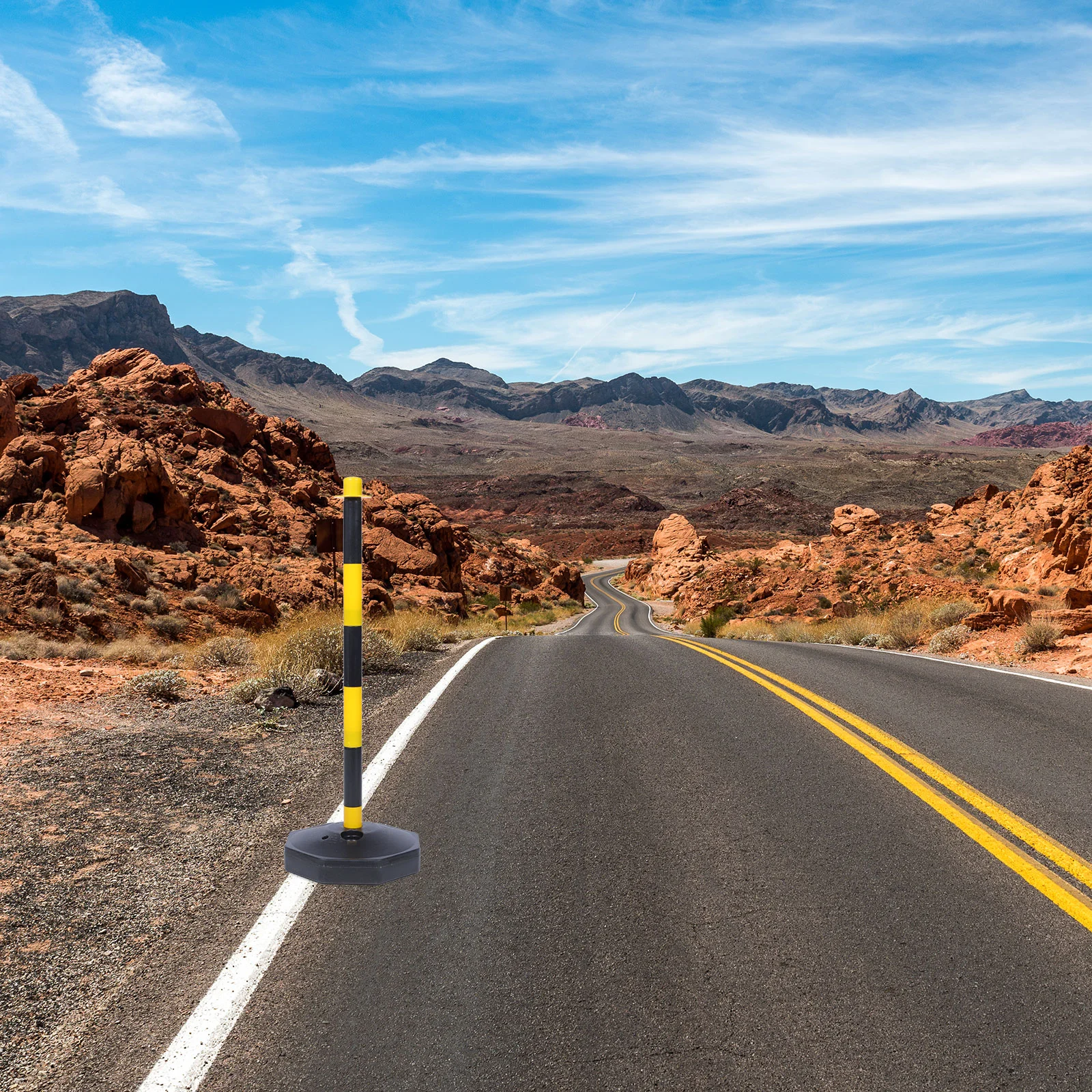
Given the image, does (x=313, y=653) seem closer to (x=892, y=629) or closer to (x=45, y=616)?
(x=45, y=616)

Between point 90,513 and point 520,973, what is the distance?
52.4ft

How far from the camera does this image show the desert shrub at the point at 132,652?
1112 cm

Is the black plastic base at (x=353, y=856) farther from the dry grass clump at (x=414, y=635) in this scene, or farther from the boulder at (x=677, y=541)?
the boulder at (x=677, y=541)

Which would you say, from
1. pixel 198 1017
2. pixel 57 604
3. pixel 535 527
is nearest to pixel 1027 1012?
pixel 198 1017

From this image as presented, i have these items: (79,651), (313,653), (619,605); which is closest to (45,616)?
(79,651)

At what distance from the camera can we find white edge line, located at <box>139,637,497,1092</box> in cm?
269

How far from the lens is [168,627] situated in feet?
45.6

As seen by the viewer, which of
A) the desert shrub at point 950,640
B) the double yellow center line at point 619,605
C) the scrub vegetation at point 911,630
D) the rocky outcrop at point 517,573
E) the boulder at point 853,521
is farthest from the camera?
the double yellow center line at point 619,605

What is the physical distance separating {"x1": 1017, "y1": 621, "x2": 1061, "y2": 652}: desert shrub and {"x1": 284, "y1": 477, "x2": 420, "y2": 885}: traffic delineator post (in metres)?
11.8

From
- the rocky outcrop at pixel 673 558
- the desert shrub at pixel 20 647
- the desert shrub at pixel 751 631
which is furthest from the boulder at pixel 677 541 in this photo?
the desert shrub at pixel 20 647

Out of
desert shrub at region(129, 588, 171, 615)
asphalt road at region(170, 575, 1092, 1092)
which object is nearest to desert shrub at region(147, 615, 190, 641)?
desert shrub at region(129, 588, 171, 615)

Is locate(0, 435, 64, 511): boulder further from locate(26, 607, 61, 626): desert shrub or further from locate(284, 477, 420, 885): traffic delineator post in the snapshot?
locate(284, 477, 420, 885): traffic delineator post

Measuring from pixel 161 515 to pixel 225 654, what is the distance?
26.1 ft

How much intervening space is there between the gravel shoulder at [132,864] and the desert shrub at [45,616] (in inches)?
199
